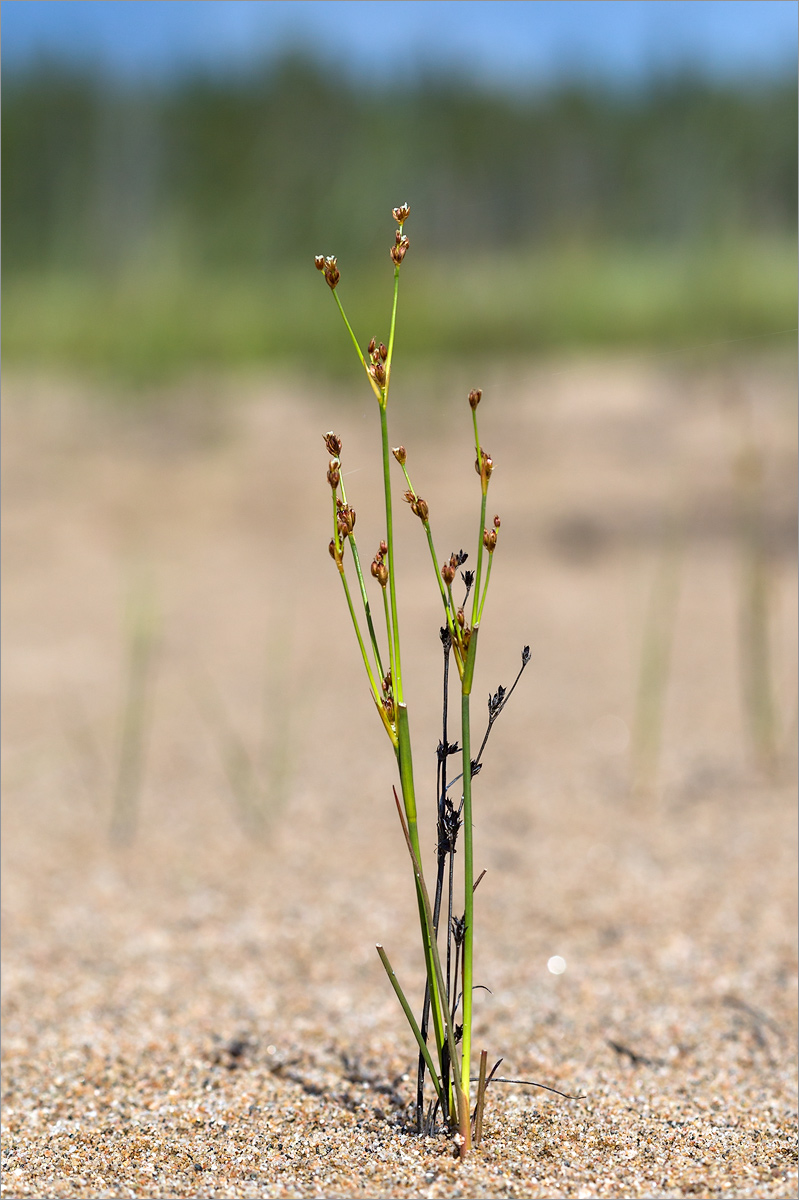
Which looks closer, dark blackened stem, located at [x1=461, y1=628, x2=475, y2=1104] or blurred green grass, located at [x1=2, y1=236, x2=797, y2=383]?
dark blackened stem, located at [x1=461, y1=628, x2=475, y2=1104]

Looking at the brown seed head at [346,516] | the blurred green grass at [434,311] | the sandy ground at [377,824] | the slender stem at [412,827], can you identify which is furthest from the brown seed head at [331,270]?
the blurred green grass at [434,311]

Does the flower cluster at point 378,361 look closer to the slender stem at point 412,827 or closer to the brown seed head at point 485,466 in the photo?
the brown seed head at point 485,466

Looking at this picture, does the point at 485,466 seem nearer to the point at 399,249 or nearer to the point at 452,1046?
the point at 399,249

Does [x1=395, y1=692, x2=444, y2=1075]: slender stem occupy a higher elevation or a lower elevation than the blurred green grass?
lower

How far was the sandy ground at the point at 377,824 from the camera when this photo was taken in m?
0.84

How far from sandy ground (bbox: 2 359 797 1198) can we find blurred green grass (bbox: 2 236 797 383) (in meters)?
0.94

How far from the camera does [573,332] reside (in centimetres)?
585

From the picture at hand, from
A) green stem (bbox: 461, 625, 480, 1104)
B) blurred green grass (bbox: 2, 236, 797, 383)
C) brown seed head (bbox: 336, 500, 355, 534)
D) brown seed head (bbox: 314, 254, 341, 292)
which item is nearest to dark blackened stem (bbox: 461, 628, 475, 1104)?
green stem (bbox: 461, 625, 480, 1104)

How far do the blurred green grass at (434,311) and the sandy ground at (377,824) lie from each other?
37.1 inches

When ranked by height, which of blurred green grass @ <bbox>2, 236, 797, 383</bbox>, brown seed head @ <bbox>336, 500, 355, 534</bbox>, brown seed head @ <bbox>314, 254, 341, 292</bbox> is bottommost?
brown seed head @ <bbox>336, 500, 355, 534</bbox>

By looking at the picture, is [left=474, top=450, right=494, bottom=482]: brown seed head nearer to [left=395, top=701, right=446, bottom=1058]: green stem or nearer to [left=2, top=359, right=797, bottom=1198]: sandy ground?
[left=395, top=701, right=446, bottom=1058]: green stem

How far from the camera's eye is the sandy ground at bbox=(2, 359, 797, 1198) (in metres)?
0.84

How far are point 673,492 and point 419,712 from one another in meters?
1.77

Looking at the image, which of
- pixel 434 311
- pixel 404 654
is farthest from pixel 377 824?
Result: pixel 434 311
